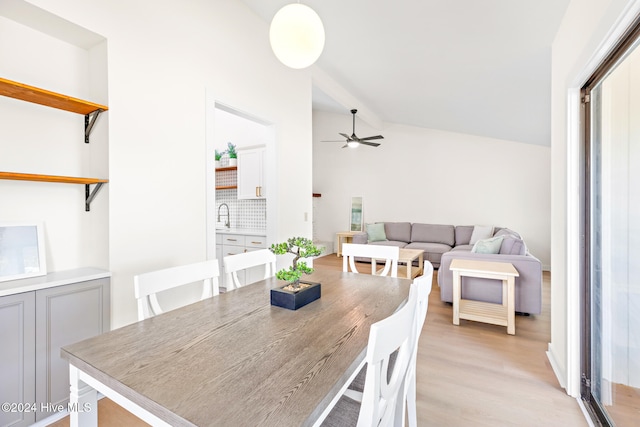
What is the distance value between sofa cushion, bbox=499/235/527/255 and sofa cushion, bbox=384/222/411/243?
287cm

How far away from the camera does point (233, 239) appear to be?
395 centimetres

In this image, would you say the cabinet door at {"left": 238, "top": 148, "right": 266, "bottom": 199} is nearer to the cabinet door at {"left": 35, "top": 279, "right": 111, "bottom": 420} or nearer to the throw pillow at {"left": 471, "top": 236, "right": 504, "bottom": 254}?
the cabinet door at {"left": 35, "top": 279, "right": 111, "bottom": 420}

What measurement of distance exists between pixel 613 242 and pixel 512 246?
2.10 meters

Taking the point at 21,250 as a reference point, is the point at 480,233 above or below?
below

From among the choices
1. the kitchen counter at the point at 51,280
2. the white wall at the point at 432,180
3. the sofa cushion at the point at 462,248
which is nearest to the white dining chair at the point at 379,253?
the kitchen counter at the point at 51,280

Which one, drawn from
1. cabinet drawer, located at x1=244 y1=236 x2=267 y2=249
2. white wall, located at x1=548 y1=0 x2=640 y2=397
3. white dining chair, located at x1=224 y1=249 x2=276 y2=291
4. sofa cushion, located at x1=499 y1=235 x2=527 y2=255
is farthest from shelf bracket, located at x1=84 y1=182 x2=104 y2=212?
sofa cushion, located at x1=499 y1=235 x2=527 y2=255

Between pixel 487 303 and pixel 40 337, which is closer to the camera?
pixel 40 337

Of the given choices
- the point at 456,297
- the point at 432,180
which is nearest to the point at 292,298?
the point at 456,297

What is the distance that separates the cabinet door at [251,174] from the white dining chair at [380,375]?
10.2ft

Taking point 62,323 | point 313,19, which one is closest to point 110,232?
point 62,323

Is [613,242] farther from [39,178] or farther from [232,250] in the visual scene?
[232,250]

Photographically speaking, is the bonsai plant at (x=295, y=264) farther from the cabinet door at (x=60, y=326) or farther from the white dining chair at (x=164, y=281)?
the cabinet door at (x=60, y=326)

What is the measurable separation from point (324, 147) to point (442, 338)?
5864 mm

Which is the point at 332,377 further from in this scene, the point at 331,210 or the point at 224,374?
the point at 331,210
